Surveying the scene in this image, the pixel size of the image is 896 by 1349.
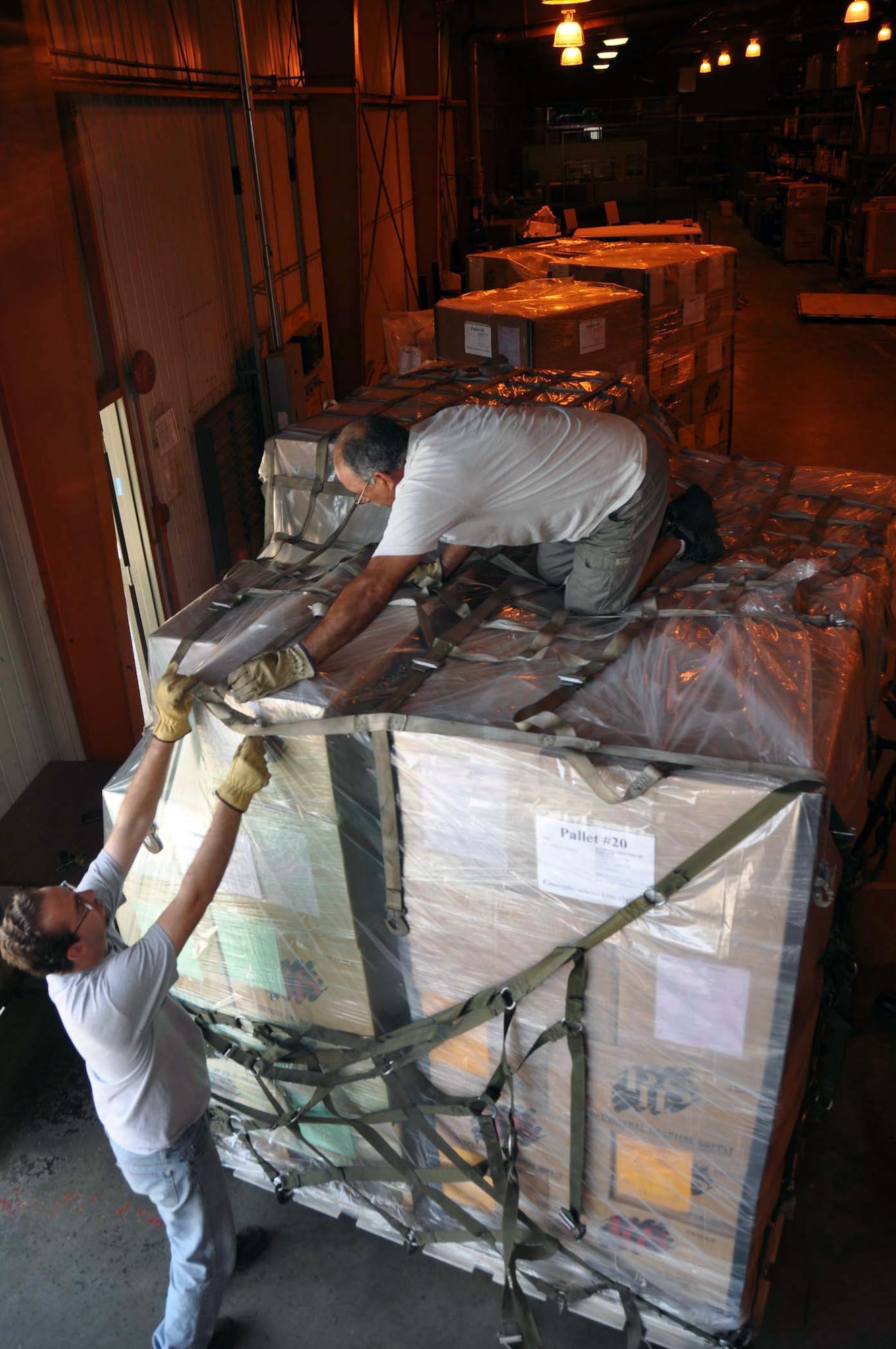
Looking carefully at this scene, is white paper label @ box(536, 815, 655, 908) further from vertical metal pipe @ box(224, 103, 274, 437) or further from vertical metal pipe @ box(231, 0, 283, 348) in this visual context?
vertical metal pipe @ box(231, 0, 283, 348)

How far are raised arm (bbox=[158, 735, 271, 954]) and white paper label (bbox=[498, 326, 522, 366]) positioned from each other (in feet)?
12.2

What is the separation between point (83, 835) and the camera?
4.02 meters

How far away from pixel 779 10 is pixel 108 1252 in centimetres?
2023

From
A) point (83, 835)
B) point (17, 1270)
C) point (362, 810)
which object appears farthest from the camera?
point (83, 835)

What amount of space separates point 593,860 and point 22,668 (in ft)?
9.60

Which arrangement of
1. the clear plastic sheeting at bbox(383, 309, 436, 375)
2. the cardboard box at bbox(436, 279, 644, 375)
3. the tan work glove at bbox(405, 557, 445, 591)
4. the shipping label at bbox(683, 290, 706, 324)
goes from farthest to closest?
the clear plastic sheeting at bbox(383, 309, 436, 375) < the shipping label at bbox(683, 290, 706, 324) < the cardboard box at bbox(436, 279, 644, 375) < the tan work glove at bbox(405, 557, 445, 591)

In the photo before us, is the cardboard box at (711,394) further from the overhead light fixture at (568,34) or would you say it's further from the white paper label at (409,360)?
the overhead light fixture at (568,34)

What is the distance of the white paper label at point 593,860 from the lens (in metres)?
2.30

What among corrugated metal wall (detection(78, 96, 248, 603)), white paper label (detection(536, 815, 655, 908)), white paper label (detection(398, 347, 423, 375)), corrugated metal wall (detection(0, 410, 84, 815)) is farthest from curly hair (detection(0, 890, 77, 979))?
white paper label (detection(398, 347, 423, 375))

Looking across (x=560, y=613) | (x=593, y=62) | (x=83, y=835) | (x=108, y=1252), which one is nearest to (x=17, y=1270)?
(x=108, y=1252)

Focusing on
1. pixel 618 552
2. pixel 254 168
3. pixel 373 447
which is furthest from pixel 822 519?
pixel 254 168

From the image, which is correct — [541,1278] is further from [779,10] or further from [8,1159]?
[779,10]

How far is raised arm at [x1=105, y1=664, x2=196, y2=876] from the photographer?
267 centimetres

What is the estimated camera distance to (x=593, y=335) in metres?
5.89
